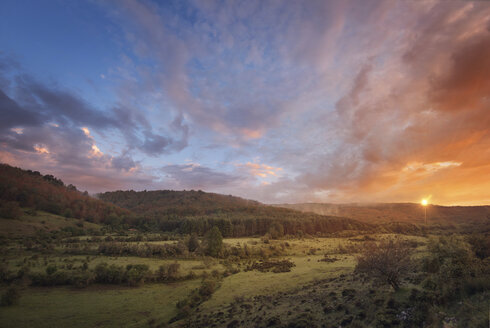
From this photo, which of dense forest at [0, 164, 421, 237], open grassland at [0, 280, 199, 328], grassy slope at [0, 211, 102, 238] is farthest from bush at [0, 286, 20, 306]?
dense forest at [0, 164, 421, 237]

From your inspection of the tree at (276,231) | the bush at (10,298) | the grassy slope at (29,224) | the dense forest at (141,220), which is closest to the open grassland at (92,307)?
the bush at (10,298)

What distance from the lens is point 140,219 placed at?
423ft

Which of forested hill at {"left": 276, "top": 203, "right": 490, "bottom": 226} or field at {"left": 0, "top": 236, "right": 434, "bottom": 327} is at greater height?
forested hill at {"left": 276, "top": 203, "right": 490, "bottom": 226}

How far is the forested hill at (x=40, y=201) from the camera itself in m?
82.5

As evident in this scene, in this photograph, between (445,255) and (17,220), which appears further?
(17,220)

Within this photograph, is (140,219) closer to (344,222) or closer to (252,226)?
(252,226)

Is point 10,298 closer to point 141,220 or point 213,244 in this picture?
point 213,244

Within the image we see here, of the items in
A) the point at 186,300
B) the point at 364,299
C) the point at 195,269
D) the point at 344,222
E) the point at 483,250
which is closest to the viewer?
the point at 364,299

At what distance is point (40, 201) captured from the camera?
3723 inches

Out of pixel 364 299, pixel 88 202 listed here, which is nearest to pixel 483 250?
pixel 364 299

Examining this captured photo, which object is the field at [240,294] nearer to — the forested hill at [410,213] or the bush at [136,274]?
the bush at [136,274]

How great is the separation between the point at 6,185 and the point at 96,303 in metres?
111

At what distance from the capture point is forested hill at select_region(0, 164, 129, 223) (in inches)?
3249

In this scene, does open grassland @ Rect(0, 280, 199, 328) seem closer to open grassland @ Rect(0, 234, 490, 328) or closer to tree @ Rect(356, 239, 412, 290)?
open grassland @ Rect(0, 234, 490, 328)
